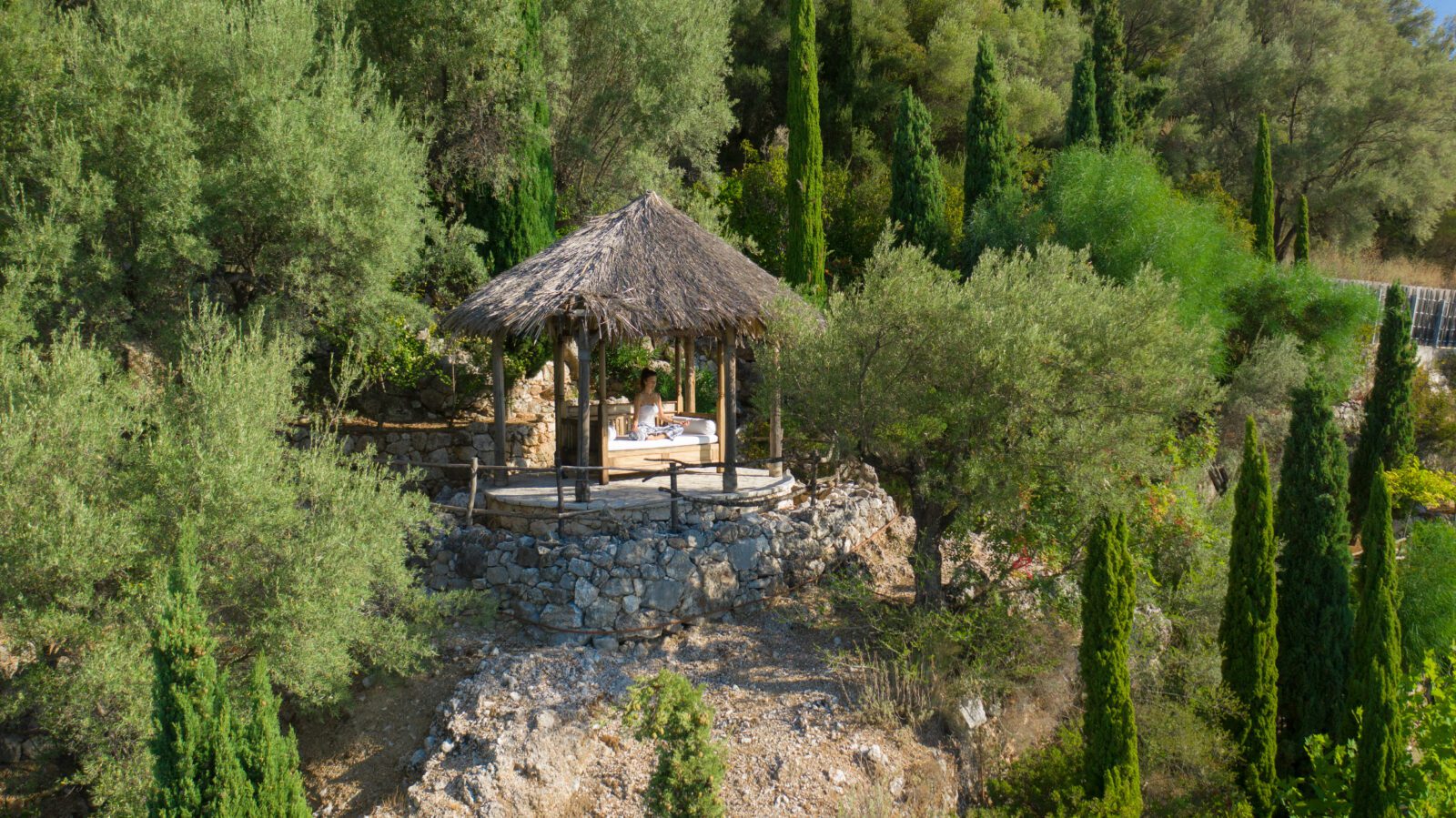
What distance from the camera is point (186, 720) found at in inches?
286

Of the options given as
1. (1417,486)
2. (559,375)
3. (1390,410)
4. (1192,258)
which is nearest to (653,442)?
(559,375)

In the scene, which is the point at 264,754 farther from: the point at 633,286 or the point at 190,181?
the point at 190,181

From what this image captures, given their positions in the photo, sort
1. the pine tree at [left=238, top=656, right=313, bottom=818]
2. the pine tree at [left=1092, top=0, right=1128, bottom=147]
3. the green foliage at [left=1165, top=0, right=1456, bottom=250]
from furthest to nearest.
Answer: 1. the green foliage at [left=1165, top=0, right=1456, bottom=250]
2. the pine tree at [left=1092, top=0, right=1128, bottom=147]
3. the pine tree at [left=238, top=656, right=313, bottom=818]

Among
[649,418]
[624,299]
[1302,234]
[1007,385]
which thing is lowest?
[649,418]

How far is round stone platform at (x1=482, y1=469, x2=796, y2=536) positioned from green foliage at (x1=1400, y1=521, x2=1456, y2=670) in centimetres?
867

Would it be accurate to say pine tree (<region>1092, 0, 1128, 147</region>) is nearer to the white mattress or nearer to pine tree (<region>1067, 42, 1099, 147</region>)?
pine tree (<region>1067, 42, 1099, 147</region>)

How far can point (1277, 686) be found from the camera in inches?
423

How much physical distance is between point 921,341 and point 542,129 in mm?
9496

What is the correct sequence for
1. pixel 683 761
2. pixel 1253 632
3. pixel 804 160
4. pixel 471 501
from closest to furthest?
1. pixel 683 761
2. pixel 1253 632
3. pixel 471 501
4. pixel 804 160

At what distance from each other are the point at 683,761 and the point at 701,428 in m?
6.56

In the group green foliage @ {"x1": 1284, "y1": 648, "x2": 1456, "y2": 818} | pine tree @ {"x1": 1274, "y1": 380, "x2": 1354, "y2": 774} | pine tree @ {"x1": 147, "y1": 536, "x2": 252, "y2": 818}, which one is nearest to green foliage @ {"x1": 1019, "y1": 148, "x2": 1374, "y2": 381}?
pine tree @ {"x1": 1274, "y1": 380, "x2": 1354, "y2": 774}

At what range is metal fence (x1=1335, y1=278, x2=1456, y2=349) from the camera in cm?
2492

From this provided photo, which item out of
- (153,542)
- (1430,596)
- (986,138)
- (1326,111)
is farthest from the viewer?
(1326,111)

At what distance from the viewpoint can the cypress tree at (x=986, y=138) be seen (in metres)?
20.4
